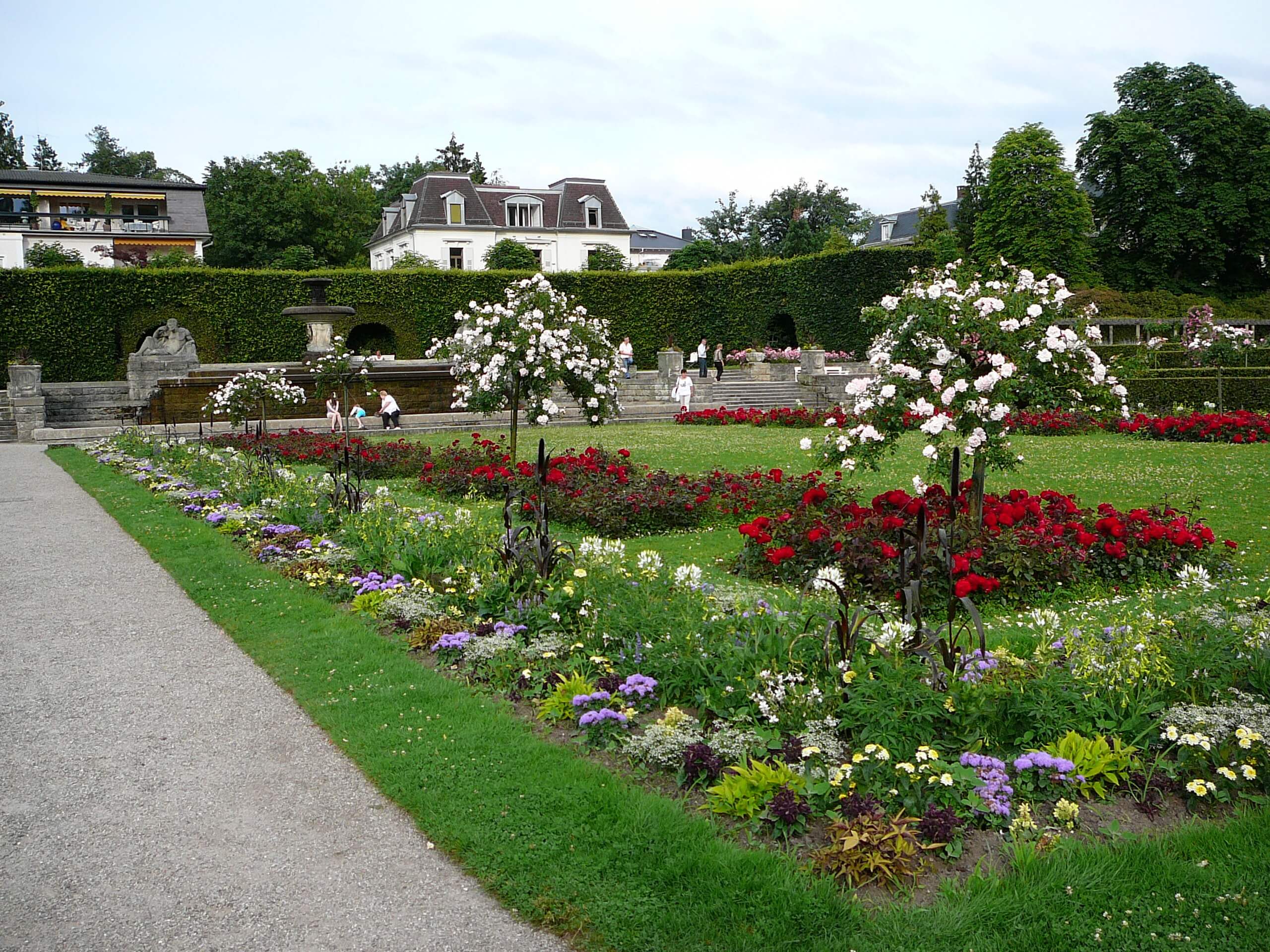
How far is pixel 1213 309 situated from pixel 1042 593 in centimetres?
4050

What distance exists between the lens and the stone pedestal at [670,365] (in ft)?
95.3

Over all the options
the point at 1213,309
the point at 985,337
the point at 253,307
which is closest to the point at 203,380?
the point at 253,307

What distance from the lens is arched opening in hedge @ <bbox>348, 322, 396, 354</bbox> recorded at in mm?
34000

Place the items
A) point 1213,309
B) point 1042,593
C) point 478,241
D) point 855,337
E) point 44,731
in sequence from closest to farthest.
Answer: point 44,731 < point 1042,593 < point 855,337 < point 1213,309 < point 478,241

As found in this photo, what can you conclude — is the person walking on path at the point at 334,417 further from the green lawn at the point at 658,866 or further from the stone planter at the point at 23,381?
the green lawn at the point at 658,866

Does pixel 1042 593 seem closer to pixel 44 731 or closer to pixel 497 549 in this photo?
pixel 497 549

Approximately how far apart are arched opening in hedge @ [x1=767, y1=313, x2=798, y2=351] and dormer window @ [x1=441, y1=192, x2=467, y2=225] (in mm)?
20939

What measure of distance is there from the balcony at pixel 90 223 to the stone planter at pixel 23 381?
33.0 m

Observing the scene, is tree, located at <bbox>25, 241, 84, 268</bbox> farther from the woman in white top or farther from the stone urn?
the woman in white top

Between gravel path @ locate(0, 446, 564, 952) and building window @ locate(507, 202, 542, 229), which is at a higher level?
building window @ locate(507, 202, 542, 229)

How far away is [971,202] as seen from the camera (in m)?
48.0

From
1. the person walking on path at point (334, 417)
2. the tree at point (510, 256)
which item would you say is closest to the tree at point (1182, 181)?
the tree at point (510, 256)

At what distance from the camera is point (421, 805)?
3.79 metres

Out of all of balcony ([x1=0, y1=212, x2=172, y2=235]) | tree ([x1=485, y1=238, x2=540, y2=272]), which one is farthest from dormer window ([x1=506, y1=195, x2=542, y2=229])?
balcony ([x1=0, y1=212, x2=172, y2=235])
